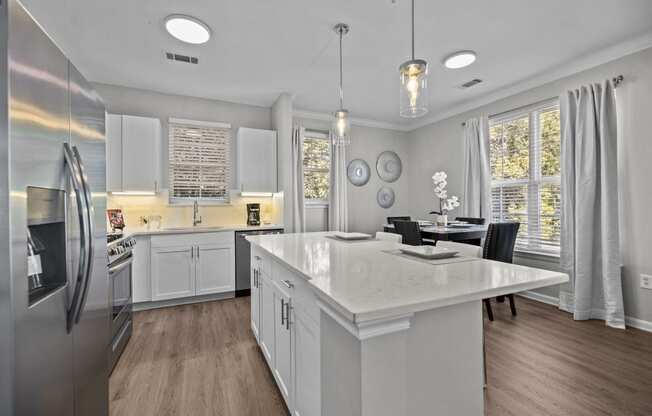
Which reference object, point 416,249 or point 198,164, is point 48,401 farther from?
point 198,164

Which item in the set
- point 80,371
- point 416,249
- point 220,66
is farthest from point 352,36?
point 80,371

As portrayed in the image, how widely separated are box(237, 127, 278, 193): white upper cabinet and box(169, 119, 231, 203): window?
31 cm

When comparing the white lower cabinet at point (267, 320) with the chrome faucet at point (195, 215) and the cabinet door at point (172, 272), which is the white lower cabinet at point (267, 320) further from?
the chrome faucet at point (195, 215)

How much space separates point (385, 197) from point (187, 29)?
402 cm

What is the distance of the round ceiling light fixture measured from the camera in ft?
9.75

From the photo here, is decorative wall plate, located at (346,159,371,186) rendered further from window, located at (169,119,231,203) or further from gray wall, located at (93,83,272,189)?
window, located at (169,119,231,203)

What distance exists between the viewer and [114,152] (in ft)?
11.3

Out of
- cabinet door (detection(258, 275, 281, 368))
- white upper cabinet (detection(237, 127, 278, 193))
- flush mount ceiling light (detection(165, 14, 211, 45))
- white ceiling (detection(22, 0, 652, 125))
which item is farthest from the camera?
white upper cabinet (detection(237, 127, 278, 193))

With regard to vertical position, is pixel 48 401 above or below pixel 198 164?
below

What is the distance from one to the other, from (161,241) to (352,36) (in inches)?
119

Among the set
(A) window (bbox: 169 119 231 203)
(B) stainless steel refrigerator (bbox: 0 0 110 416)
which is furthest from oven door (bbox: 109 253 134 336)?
(A) window (bbox: 169 119 231 203)

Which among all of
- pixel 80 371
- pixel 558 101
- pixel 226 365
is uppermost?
pixel 558 101

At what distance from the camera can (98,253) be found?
1361mm

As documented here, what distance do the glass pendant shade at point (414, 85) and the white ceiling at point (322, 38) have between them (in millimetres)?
817
